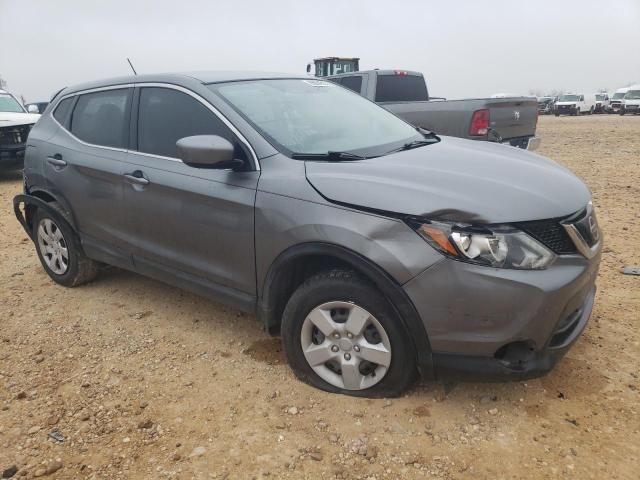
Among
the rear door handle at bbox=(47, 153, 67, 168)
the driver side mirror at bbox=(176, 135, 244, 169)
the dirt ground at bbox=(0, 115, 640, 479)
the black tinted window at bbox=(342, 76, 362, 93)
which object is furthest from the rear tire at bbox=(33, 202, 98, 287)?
the black tinted window at bbox=(342, 76, 362, 93)

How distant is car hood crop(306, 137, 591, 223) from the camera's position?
2209mm

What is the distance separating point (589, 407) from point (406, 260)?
1.23m

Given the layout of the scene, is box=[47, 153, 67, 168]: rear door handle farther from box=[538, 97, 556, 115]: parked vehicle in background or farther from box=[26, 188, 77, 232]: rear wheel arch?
box=[538, 97, 556, 115]: parked vehicle in background

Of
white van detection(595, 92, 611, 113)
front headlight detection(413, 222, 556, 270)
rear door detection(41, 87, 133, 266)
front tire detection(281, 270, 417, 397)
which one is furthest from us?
white van detection(595, 92, 611, 113)

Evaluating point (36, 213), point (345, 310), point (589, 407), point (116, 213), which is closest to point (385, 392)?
point (345, 310)

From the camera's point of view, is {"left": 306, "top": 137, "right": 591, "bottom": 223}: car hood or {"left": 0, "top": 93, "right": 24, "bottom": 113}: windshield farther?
{"left": 0, "top": 93, "right": 24, "bottom": 113}: windshield

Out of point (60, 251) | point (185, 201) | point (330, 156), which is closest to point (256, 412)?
point (185, 201)

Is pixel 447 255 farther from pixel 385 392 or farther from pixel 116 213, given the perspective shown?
pixel 116 213

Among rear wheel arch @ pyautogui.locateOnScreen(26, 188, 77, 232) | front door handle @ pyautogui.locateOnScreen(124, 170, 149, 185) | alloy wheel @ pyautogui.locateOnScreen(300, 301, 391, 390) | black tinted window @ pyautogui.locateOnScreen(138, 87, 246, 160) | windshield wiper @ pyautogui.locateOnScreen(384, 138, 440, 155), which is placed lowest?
alloy wheel @ pyautogui.locateOnScreen(300, 301, 391, 390)

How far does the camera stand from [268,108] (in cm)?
304

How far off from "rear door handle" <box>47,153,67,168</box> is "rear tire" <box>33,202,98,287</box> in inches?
12.6

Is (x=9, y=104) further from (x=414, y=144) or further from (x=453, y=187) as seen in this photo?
(x=453, y=187)

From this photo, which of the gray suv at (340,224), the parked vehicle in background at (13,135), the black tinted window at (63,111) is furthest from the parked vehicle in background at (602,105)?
the black tinted window at (63,111)

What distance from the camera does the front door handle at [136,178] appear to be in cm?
→ 322
